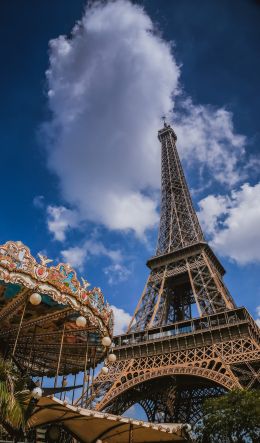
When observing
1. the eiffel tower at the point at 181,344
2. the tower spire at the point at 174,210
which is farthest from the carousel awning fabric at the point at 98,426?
the tower spire at the point at 174,210

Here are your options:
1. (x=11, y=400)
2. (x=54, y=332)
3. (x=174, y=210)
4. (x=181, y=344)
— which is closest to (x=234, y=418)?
(x=181, y=344)

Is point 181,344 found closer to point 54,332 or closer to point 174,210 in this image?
point 54,332

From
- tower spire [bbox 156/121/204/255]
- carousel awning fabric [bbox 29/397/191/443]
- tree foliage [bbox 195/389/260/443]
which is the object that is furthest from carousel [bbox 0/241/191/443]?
tower spire [bbox 156/121/204/255]

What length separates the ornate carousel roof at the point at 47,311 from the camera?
834cm

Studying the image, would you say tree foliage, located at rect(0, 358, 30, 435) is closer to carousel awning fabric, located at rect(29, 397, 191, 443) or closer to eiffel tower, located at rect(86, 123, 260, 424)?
carousel awning fabric, located at rect(29, 397, 191, 443)

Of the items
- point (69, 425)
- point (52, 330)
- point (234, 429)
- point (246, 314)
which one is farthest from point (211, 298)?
point (69, 425)

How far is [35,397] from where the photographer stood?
21.0ft

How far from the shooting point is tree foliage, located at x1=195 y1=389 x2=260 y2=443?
16547 mm

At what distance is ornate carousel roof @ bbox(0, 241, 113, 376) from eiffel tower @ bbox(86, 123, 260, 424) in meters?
11.4

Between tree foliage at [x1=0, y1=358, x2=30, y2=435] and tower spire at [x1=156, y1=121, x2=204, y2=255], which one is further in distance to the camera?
tower spire at [x1=156, y1=121, x2=204, y2=255]

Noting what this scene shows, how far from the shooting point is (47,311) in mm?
10688

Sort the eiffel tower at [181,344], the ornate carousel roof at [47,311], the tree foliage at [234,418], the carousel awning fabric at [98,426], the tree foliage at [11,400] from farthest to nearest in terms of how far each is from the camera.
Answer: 1. the eiffel tower at [181,344]
2. the tree foliage at [234,418]
3. the ornate carousel roof at [47,311]
4. the carousel awning fabric at [98,426]
5. the tree foliage at [11,400]

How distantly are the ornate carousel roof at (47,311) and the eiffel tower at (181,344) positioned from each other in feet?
37.3

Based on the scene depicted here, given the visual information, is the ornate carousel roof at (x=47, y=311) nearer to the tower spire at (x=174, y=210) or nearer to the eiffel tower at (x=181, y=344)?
the eiffel tower at (x=181, y=344)
